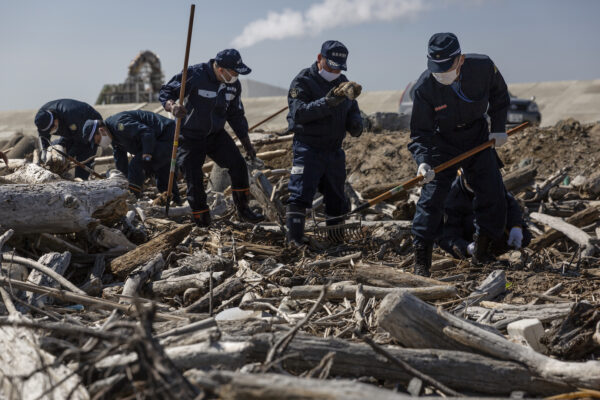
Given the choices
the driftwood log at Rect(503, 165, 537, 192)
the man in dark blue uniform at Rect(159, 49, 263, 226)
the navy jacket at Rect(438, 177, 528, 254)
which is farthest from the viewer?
the driftwood log at Rect(503, 165, 537, 192)

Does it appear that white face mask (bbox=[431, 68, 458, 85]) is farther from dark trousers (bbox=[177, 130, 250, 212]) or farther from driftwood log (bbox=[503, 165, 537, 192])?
driftwood log (bbox=[503, 165, 537, 192])

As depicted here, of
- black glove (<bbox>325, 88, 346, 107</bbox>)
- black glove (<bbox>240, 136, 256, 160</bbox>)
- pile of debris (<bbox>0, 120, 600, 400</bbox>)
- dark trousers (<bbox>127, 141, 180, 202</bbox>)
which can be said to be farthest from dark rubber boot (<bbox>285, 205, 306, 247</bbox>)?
dark trousers (<bbox>127, 141, 180, 202</bbox>)

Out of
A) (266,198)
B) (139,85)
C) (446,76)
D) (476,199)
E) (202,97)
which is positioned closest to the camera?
(446,76)

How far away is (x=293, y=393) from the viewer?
6.54 ft

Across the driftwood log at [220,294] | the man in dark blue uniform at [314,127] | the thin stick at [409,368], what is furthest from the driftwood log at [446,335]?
the man in dark blue uniform at [314,127]

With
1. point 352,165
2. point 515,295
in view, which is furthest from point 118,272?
point 352,165

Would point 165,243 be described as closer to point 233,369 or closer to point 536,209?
point 233,369

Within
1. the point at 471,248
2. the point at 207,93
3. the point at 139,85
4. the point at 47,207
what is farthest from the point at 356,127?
the point at 139,85

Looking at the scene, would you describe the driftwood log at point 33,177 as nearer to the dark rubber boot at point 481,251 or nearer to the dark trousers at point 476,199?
the dark trousers at point 476,199

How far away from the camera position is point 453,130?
4898mm

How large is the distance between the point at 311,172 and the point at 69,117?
164 inches

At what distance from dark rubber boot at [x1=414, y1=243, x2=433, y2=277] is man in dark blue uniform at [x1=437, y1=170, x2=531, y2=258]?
0.67 meters

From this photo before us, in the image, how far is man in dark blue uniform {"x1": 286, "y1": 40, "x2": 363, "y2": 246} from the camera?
217 inches

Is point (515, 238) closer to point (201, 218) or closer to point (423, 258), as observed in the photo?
point (423, 258)
